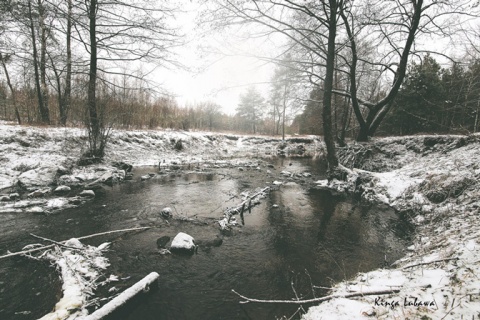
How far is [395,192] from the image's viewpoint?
18.1ft

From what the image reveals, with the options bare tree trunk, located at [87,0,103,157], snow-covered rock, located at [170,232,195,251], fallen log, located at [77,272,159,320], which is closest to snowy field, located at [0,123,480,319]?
bare tree trunk, located at [87,0,103,157]

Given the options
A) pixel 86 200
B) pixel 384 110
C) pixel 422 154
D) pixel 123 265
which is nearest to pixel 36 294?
pixel 123 265

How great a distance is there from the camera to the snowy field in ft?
5.72

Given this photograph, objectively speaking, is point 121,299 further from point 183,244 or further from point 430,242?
point 430,242

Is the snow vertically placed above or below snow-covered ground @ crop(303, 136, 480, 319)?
below

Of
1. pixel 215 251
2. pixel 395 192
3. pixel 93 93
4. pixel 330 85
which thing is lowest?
pixel 215 251

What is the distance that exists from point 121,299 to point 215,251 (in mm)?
1505

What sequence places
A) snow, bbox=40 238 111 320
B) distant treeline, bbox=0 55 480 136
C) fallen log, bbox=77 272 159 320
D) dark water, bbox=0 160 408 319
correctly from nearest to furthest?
fallen log, bbox=77 272 159 320 → snow, bbox=40 238 111 320 → dark water, bbox=0 160 408 319 → distant treeline, bbox=0 55 480 136

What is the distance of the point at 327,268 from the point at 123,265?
2.92 meters

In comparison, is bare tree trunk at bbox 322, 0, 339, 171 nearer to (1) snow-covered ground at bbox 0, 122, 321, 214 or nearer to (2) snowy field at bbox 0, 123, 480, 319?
(2) snowy field at bbox 0, 123, 480, 319

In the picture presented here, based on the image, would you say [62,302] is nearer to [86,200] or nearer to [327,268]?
[327,268]

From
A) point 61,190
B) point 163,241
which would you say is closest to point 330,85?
point 163,241

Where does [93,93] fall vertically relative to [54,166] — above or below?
above

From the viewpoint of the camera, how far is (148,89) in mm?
8922
